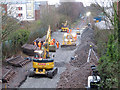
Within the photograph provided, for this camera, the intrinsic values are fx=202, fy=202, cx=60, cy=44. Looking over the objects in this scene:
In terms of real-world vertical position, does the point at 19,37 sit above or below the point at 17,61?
above

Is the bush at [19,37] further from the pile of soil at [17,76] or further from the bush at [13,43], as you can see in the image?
the pile of soil at [17,76]

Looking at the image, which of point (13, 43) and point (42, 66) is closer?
point (42, 66)

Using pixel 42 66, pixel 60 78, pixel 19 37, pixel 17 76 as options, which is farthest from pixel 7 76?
pixel 19 37

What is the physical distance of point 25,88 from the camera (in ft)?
33.3

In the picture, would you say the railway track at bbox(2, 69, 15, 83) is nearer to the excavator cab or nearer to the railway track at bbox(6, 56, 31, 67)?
the excavator cab

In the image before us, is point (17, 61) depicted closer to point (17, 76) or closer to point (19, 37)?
point (17, 76)

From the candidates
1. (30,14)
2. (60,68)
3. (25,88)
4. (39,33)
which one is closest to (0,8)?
(25,88)

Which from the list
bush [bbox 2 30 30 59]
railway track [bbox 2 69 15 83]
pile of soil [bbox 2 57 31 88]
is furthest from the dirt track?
bush [bbox 2 30 30 59]

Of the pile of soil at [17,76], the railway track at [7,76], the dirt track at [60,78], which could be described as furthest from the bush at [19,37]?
the railway track at [7,76]

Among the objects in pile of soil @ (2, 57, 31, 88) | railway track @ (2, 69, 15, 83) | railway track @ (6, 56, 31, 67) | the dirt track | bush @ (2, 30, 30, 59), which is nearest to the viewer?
the dirt track

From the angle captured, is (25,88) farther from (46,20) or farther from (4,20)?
(46,20)

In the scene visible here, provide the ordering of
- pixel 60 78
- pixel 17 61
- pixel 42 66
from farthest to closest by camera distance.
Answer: pixel 17 61 → pixel 42 66 → pixel 60 78

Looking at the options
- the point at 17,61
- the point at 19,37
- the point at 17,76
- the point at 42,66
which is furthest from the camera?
the point at 19,37

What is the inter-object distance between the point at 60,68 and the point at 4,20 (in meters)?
4.93
